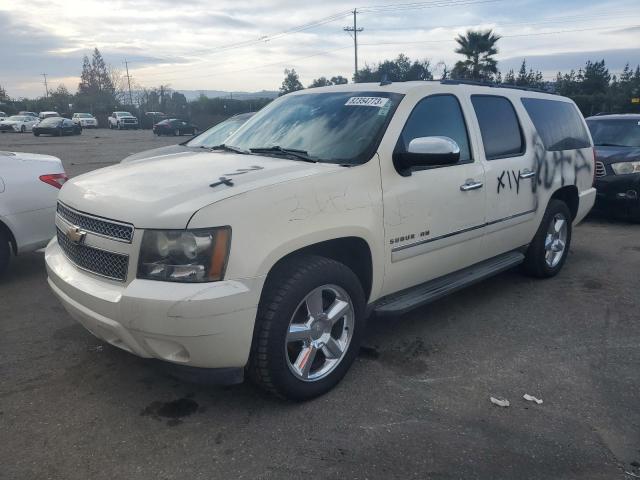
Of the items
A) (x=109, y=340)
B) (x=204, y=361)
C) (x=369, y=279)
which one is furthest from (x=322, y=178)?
(x=109, y=340)

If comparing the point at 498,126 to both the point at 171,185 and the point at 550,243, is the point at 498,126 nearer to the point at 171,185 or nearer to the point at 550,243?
the point at 550,243

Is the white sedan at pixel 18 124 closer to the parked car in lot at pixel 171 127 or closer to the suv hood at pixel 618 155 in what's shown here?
the parked car in lot at pixel 171 127

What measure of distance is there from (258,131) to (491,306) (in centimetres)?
250

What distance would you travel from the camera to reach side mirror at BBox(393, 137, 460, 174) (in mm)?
3432

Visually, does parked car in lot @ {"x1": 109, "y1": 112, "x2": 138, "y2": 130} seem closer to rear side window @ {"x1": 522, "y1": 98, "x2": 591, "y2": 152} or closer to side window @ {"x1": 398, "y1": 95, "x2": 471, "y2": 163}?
rear side window @ {"x1": 522, "y1": 98, "x2": 591, "y2": 152}

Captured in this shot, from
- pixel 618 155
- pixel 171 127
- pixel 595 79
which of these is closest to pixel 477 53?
pixel 595 79

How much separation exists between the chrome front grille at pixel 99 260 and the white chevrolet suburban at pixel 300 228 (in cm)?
1

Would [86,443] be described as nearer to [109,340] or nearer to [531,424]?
[109,340]

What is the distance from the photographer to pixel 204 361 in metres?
2.83

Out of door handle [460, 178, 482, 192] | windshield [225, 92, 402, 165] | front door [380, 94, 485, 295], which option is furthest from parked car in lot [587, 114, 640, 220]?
windshield [225, 92, 402, 165]

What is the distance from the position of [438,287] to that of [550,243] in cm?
207

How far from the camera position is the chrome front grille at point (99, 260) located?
9.43ft

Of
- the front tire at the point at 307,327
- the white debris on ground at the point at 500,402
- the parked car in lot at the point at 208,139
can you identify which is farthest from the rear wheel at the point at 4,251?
the white debris on ground at the point at 500,402

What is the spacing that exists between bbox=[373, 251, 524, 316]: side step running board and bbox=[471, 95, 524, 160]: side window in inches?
35.4
